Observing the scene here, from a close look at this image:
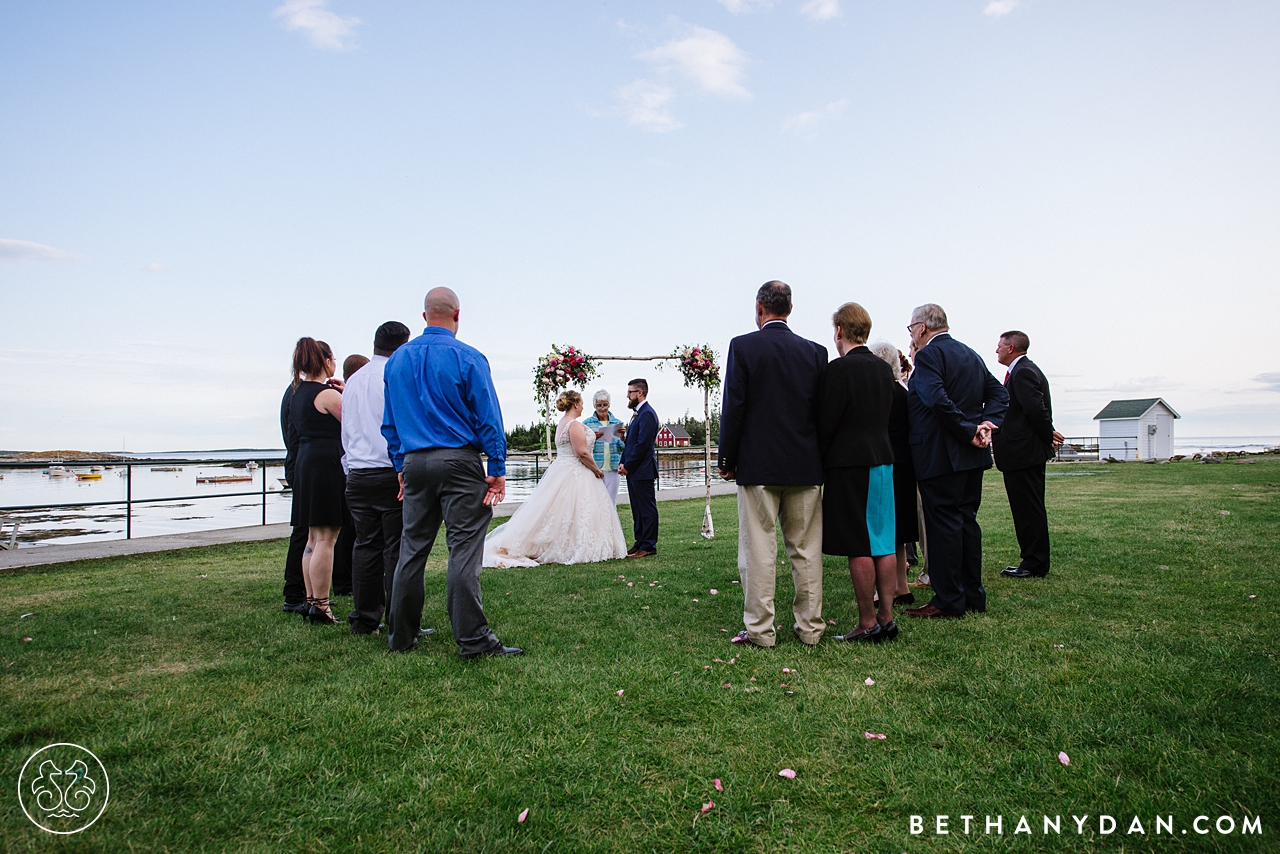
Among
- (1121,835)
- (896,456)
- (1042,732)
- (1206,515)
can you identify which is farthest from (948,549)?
(1206,515)

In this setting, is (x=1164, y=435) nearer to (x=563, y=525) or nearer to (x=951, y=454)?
(x=563, y=525)

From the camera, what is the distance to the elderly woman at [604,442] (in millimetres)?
9023

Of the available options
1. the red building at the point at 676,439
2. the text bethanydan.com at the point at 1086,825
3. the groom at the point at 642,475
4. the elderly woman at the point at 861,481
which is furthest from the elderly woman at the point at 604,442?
the red building at the point at 676,439

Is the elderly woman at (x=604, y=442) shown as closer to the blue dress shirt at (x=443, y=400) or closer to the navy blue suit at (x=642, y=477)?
the navy blue suit at (x=642, y=477)

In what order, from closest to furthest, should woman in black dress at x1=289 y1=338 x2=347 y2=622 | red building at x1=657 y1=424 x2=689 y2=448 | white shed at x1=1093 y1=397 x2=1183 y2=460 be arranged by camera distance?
1. woman in black dress at x1=289 y1=338 x2=347 y2=622
2. white shed at x1=1093 y1=397 x2=1183 y2=460
3. red building at x1=657 y1=424 x2=689 y2=448

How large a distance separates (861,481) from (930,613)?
1.25m

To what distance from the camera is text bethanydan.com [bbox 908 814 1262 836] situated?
203 centimetres

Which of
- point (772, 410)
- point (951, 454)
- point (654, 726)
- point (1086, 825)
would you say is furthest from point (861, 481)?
point (1086, 825)

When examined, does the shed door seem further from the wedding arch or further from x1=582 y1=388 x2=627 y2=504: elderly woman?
x1=582 y1=388 x2=627 y2=504: elderly woman

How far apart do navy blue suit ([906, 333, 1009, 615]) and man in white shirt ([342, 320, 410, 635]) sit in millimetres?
3662

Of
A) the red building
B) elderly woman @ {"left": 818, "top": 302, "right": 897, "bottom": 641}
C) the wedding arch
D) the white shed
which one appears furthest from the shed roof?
elderly woman @ {"left": 818, "top": 302, "right": 897, "bottom": 641}

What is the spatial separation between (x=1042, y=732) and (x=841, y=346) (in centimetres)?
246

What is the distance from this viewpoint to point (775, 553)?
160 inches

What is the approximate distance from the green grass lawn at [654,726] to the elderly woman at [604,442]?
161 inches
